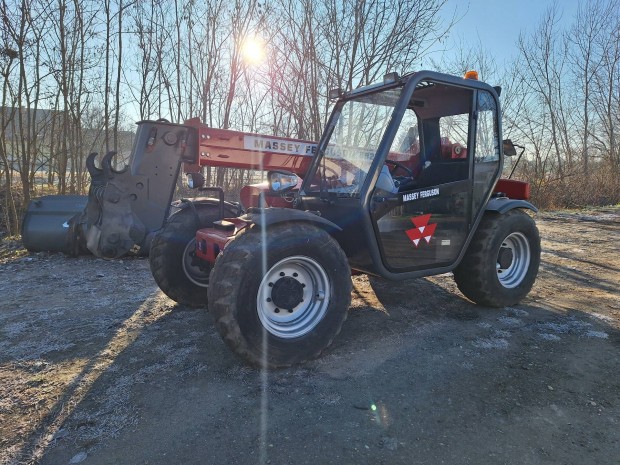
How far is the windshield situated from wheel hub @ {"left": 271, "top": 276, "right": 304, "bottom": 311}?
96 cm

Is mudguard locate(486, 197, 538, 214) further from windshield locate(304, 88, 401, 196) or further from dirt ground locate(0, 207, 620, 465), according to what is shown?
windshield locate(304, 88, 401, 196)

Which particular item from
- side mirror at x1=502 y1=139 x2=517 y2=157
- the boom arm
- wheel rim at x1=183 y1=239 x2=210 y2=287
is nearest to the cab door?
side mirror at x1=502 y1=139 x2=517 y2=157

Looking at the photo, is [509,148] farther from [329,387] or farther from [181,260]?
[181,260]

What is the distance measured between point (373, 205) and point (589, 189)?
55.9 feet

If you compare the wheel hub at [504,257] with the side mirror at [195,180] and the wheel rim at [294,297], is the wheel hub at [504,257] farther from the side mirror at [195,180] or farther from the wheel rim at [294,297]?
the side mirror at [195,180]

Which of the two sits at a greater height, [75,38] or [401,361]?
[75,38]

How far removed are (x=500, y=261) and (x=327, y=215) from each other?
6.56 feet

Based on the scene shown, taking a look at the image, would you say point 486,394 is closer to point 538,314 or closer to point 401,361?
point 401,361

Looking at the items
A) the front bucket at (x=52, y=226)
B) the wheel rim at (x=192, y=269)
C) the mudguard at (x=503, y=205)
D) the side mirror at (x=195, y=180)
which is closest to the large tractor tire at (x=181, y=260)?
the wheel rim at (x=192, y=269)

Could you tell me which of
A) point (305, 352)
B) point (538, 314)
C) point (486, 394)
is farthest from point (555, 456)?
point (538, 314)

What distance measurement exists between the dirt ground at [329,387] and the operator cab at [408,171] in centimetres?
77

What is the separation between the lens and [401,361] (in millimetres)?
3289

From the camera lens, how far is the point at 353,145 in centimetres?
396

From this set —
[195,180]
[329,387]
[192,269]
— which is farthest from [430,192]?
[192,269]
